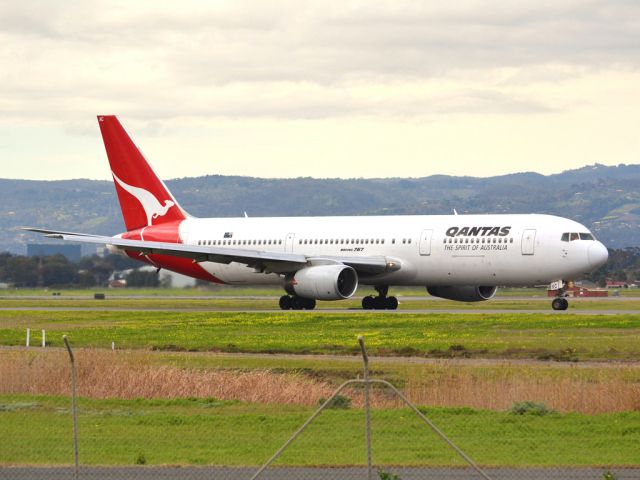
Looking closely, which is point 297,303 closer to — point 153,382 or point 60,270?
point 153,382

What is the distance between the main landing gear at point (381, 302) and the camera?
212ft

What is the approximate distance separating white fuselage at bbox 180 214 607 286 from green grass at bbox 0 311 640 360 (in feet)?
14.9

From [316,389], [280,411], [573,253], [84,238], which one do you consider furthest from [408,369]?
[84,238]

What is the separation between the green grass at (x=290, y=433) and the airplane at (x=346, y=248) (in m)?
32.3

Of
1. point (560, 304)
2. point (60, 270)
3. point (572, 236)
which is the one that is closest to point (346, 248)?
point (560, 304)

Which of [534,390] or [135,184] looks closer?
[534,390]

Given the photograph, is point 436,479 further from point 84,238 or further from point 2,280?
point 2,280

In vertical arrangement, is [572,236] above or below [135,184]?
below

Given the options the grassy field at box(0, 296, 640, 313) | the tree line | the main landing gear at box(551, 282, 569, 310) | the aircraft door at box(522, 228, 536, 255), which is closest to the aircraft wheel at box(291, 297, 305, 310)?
the grassy field at box(0, 296, 640, 313)

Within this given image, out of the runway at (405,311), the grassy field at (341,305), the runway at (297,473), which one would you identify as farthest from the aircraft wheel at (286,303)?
the runway at (297,473)

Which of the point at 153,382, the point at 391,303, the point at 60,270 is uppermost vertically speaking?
the point at 60,270

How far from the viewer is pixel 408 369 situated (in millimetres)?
34719

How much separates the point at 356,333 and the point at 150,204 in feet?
90.8

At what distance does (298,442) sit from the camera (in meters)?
23.3
